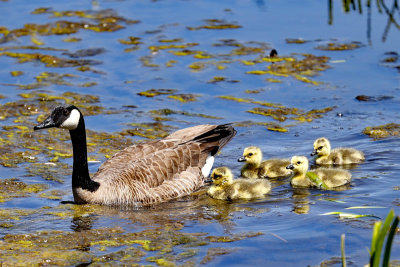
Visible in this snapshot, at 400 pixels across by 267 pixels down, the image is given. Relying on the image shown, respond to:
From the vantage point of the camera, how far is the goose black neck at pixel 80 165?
9.84m

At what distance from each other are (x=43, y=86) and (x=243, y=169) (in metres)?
5.51

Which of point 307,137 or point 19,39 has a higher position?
point 19,39

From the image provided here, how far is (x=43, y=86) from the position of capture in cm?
1466

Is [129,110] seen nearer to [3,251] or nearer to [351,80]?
[351,80]

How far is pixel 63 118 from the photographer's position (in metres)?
9.74

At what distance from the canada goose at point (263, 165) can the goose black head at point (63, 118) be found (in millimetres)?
2697

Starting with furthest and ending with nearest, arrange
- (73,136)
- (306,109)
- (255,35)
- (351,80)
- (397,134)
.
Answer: (255,35)
(351,80)
(306,109)
(397,134)
(73,136)

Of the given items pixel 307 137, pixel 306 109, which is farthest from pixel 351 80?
pixel 307 137

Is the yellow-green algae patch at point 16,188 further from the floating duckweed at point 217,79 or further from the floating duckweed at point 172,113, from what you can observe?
the floating duckweed at point 217,79

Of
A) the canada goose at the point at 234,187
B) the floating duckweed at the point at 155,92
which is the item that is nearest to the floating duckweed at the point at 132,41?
the floating duckweed at the point at 155,92

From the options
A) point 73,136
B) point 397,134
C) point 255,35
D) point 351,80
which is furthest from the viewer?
point 255,35

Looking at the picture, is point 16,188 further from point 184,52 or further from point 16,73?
point 184,52

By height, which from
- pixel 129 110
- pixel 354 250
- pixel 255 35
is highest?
pixel 255 35

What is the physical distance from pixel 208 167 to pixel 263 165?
3.13 feet
